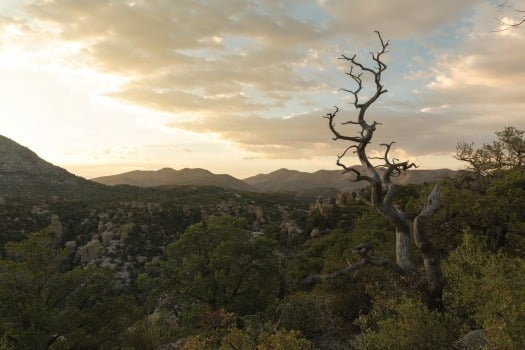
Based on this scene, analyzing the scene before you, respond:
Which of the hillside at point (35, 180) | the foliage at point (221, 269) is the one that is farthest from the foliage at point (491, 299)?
the hillside at point (35, 180)

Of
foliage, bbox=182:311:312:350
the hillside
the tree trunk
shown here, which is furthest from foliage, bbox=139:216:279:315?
the hillside

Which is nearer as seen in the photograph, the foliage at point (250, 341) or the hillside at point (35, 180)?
the foliage at point (250, 341)

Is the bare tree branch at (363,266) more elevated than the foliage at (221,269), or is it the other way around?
the bare tree branch at (363,266)

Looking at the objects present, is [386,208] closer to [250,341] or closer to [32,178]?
[250,341]

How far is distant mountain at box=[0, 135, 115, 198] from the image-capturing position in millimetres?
110312

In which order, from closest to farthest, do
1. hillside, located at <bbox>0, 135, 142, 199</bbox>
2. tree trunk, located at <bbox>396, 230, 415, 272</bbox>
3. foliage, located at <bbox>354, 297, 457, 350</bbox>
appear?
foliage, located at <bbox>354, 297, 457, 350</bbox> < tree trunk, located at <bbox>396, 230, 415, 272</bbox> < hillside, located at <bbox>0, 135, 142, 199</bbox>

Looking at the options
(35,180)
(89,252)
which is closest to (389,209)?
(89,252)

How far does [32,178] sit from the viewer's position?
125 meters

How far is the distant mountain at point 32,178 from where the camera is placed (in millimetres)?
110312

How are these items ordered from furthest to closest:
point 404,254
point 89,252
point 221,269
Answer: point 89,252 → point 221,269 → point 404,254

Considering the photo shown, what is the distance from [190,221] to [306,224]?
93.3ft

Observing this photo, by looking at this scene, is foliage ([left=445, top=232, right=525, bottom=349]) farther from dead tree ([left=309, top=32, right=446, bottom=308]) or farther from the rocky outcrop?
the rocky outcrop

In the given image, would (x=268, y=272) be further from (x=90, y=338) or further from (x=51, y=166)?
(x=51, y=166)

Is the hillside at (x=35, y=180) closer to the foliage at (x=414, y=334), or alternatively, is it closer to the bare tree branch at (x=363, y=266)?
the bare tree branch at (x=363, y=266)
